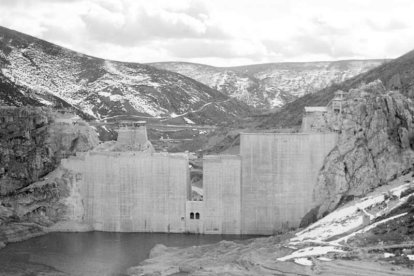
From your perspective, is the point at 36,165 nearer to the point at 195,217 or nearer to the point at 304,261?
the point at 195,217

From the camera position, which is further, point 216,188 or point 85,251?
point 216,188

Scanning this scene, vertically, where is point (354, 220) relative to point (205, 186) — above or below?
below

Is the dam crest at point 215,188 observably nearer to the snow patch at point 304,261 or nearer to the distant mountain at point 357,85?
the snow patch at point 304,261

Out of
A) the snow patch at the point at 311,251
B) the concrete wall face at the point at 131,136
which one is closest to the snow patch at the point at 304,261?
the snow patch at the point at 311,251

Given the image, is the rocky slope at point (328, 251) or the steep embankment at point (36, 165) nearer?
the rocky slope at point (328, 251)

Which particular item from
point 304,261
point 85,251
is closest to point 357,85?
point 85,251

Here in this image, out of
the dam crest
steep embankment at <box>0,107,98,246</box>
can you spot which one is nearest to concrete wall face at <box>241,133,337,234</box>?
the dam crest

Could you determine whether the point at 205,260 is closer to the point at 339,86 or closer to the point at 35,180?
the point at 35,180
